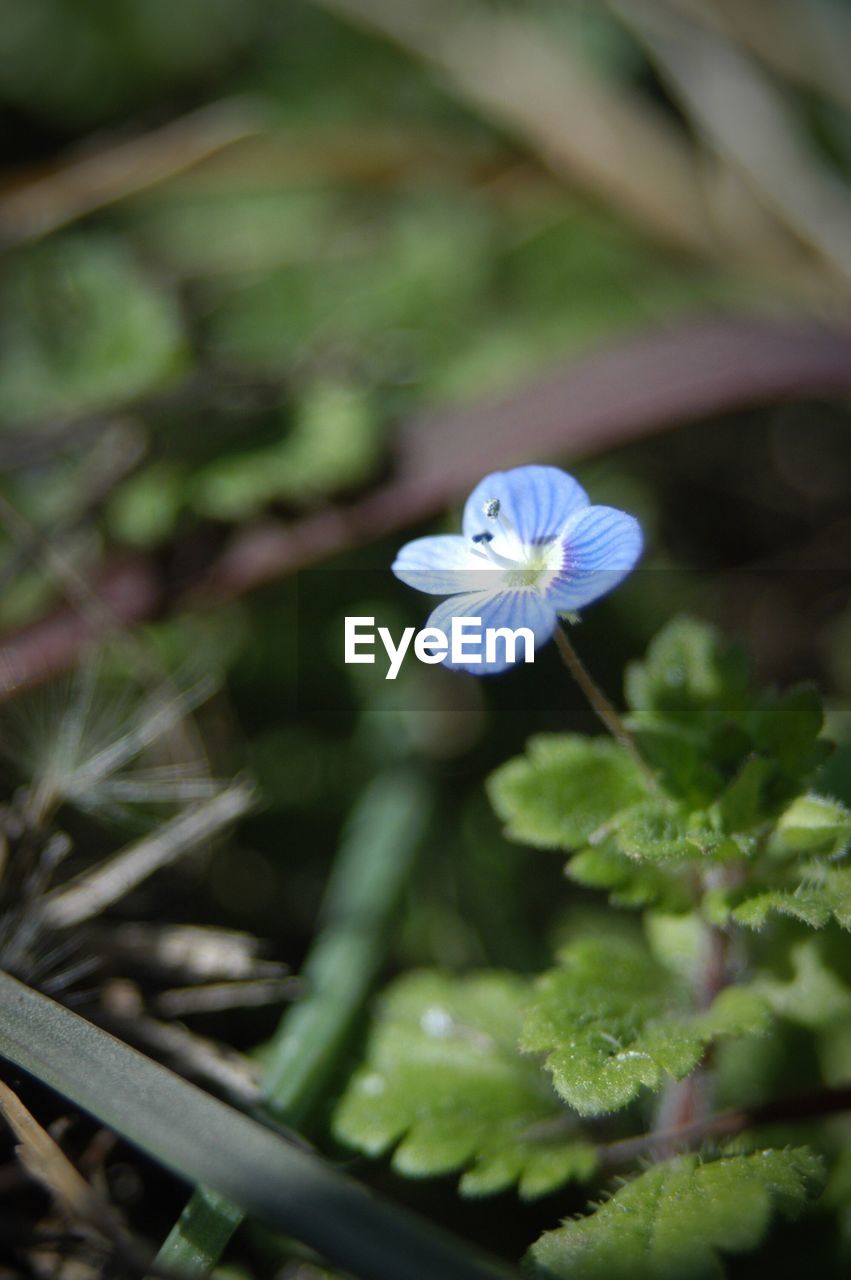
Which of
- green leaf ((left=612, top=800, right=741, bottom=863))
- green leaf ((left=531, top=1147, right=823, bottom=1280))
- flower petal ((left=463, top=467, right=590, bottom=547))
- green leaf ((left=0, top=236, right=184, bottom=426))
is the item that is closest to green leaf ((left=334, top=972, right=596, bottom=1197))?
green leaf ((left=531, top=1147, right=823, bottom=1280))

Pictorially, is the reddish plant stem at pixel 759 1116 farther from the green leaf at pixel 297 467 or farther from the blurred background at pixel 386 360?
the green leaf at pixel 297 467

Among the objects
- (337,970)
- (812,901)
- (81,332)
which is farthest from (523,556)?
(81,332)

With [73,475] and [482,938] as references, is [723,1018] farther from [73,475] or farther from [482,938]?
[73,475]

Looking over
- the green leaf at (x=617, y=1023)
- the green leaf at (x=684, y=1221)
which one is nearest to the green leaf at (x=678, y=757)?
the green leaf at (x=617, y=1023)

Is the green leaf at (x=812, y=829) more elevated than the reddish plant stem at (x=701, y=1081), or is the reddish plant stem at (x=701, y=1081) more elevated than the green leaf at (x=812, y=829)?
the green leaf at (x=812, y=829)

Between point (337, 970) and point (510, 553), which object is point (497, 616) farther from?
point (337, 970)
